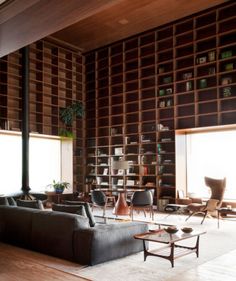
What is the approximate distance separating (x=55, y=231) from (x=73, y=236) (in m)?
0.33

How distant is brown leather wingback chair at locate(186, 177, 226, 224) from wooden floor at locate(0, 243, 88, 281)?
12.1 ft

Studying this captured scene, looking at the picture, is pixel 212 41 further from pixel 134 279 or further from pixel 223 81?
pixel 134 279

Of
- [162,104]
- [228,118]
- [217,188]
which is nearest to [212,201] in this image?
[217,188]

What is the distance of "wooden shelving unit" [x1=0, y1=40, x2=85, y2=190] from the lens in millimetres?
9156

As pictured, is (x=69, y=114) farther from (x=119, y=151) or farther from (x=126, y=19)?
(x=126, y=19)

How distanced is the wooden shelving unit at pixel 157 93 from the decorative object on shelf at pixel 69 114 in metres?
0.59

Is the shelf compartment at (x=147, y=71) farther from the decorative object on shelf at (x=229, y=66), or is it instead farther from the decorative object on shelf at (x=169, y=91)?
the decorative object on shelf at (x=229, y=66)

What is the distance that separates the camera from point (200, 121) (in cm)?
860

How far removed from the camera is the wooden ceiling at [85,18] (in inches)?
87.2

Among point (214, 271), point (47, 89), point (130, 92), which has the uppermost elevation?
point (47, 89)

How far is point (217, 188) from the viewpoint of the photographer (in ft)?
24.9

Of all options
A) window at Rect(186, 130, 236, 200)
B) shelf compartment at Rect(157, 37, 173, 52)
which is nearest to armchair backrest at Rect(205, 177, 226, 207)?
window at Rect(186, 130, 236, 200)

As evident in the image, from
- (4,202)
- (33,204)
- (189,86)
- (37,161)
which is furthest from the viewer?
(37,161)

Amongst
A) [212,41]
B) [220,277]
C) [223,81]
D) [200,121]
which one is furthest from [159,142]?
[220,277]
